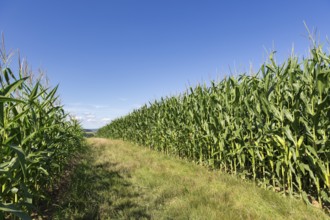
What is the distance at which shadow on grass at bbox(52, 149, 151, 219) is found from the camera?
3.71m

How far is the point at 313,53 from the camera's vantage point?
3941 millimetres

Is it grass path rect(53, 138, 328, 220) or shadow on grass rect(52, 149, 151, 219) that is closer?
grass path rect(53, 138, 328, 220)

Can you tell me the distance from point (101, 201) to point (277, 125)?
11.9ft

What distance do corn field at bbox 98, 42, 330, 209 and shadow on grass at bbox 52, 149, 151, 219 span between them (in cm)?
242

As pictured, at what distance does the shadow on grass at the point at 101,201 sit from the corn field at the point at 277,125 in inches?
95.4

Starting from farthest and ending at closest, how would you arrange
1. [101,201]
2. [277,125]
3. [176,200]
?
1. [277,125]
2. [101,201]
3. [176,200]

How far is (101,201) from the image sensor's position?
169 inches

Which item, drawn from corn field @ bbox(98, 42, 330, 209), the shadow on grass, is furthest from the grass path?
corn field @ bbox(98, 42, 330, 209)

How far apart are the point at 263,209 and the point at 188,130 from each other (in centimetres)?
492

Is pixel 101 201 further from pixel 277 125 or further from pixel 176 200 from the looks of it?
pixel 277 125

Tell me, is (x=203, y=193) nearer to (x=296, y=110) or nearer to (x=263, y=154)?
(x=263, y=154)

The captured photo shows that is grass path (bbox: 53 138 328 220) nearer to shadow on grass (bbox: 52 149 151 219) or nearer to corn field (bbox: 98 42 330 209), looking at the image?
shadow on grass (bbox: 52 149 151 219)

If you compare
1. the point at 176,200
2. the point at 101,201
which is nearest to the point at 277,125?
the point at 176,200

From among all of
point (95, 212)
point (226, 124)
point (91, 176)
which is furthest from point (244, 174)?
point (91, 176)
